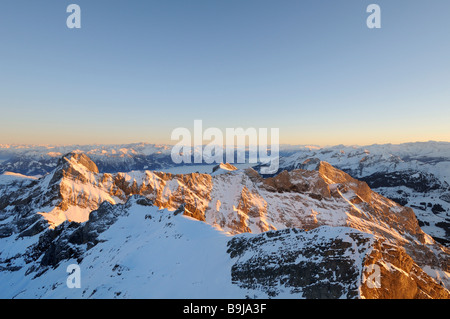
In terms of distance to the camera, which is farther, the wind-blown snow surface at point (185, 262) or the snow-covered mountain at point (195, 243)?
the wind-blown snow surface at point (185, 262)

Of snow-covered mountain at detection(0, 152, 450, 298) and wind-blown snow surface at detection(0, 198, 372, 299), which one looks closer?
snow-covered mountain at detection(0, 152, 450, 298)

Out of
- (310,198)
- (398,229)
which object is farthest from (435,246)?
(310,198)

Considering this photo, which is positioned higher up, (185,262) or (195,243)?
(195,243)

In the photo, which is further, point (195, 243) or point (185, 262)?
point (195, 243)
